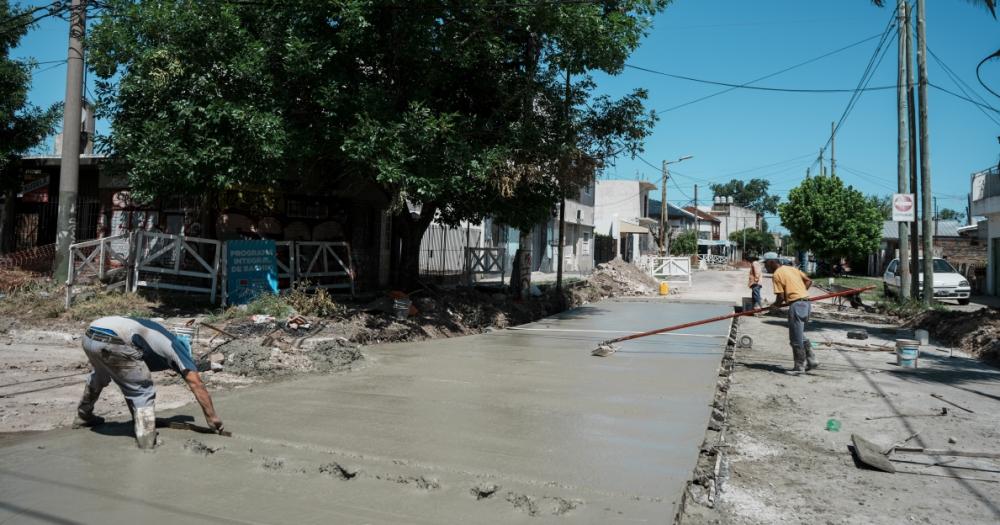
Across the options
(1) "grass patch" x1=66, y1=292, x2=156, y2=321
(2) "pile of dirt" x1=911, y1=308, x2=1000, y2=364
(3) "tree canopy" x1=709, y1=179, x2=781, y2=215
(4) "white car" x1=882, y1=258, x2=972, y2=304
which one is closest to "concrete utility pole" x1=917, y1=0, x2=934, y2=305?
(2) "pile of dirt" x1=911, y1=308, x2=1000, y2=364

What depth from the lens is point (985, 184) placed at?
27.5 m

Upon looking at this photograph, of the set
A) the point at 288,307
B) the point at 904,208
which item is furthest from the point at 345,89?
the point at 904,208

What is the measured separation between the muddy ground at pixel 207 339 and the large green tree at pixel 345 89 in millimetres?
2281

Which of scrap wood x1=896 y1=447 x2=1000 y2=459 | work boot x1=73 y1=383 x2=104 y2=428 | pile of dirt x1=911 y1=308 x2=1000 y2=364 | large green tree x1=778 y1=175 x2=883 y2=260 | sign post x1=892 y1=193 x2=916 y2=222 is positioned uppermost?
large green tree x1=778 y1=175 x2=883 y2=260

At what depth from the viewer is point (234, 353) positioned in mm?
8867

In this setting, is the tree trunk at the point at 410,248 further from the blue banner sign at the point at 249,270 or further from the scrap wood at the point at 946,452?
the scrap wood at the point at 946,452

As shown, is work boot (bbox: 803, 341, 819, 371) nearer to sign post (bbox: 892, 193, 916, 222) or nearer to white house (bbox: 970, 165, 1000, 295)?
sign post (bbox: 892, 193, 916, 222)

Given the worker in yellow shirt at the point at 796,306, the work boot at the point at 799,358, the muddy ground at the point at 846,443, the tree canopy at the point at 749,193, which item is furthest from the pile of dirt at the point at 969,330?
the tree canopy at the point at 749,193

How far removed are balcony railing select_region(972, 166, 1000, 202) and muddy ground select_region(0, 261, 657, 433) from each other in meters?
21.1

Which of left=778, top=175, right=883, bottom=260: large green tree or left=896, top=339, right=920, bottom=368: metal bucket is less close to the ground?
left=778, top=175, right=883, bottom=260: large green tree

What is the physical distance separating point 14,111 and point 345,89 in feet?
34.4

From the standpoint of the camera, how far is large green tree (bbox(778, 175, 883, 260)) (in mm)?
41750

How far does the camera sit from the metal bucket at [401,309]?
12859mm

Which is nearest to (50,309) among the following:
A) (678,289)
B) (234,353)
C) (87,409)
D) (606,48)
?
(234,353)
